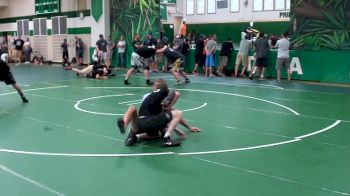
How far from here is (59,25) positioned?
100ft

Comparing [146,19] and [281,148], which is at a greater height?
[146,19]

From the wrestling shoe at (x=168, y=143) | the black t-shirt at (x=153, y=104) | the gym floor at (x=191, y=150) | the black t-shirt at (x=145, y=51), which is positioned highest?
the black t-shirt at (x=145, y=51)

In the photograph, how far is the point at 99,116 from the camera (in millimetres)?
10195

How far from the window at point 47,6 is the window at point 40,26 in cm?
57

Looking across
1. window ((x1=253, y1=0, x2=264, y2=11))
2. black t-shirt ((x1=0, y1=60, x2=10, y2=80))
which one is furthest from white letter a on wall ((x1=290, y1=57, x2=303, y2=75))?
window ((x1=253, y1=0, x2=264, y2=11))

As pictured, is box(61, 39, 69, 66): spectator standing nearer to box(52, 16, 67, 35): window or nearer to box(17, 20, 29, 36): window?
box(52, 16, 67, 35): window

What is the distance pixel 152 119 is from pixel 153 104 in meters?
0.26

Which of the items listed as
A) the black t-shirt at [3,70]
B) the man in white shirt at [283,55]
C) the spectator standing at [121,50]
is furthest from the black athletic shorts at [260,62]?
the black t-shirt at [3,70]

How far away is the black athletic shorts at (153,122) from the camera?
7449mm

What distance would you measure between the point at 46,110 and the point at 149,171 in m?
5.85

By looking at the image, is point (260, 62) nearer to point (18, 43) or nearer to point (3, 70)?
point (3, 70)

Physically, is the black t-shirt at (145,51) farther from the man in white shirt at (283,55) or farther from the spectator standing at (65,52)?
the spectator standing at (65,52)

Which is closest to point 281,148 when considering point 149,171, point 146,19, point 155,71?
point 149,171

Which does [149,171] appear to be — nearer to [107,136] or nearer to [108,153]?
[108,153]
